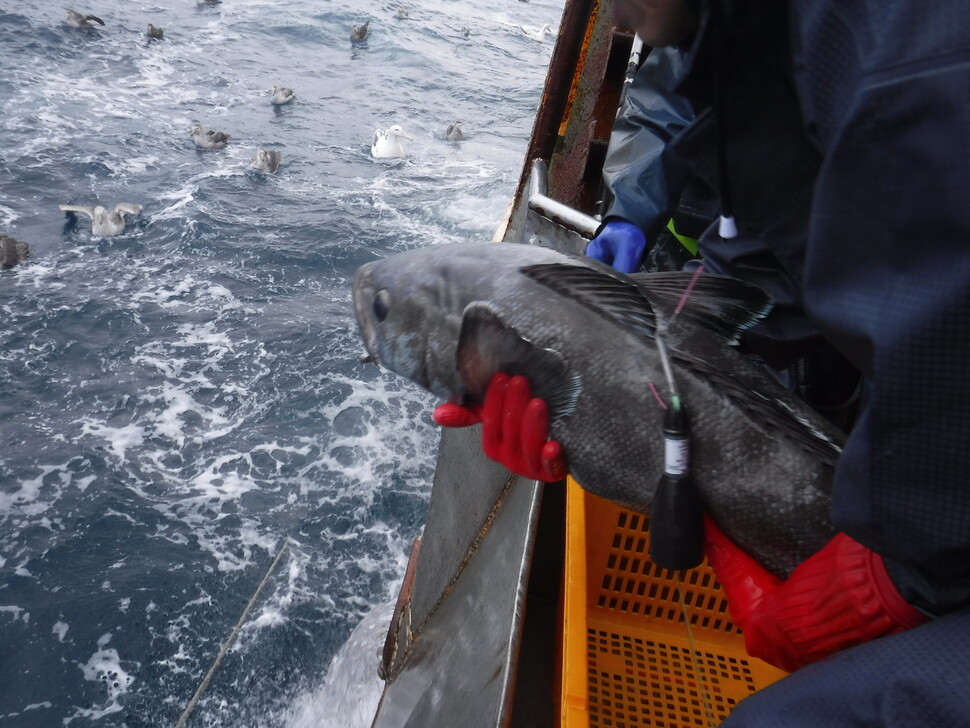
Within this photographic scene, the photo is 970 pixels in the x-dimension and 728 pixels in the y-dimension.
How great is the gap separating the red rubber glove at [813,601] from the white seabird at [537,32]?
3202 cm

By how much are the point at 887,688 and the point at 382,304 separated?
6.61ft

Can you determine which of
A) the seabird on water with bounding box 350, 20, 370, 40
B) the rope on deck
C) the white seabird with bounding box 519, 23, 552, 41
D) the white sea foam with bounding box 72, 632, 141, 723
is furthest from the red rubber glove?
the white seabird with bounding box 519, 23, 552, 41

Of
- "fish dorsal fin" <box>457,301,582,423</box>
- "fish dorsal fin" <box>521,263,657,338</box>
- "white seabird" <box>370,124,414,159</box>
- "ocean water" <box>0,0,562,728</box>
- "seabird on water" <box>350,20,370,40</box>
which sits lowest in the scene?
"ocean water" <box>0,0,562,728</box>

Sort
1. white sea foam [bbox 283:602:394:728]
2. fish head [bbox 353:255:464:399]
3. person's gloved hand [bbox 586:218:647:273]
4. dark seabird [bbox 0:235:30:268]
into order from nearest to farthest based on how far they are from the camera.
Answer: fish head [bbox 353:255:464:399], person's gloved hand [bbox 586:218:647:273], white sea foam [bbox 283:602:394:728], dark seabird [bbox 0:235:30:268]

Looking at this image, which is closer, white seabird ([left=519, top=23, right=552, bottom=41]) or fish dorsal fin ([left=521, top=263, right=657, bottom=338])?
fish dorsal fin ([left=521, top=263, right=657, bottom=338])

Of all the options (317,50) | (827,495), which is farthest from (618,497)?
(317,50)

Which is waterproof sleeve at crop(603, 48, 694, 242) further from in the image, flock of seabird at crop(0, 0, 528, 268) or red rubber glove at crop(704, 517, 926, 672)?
flock of seabird at crop(0, 0, 528, 268)

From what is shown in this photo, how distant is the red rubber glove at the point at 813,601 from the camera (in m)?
1.39

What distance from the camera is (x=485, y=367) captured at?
227 centimetres

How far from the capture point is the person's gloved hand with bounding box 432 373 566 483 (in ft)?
6.88

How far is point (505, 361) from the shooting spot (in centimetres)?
218

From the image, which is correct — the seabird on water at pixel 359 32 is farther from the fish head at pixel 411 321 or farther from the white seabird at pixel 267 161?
the fish head at pixel 411 321

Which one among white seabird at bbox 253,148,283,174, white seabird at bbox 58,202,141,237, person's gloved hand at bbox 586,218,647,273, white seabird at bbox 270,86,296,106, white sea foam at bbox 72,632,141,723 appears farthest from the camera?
white seabird at bbox 270,86,296,106

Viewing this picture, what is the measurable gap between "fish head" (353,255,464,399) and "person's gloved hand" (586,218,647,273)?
3.54 ft
